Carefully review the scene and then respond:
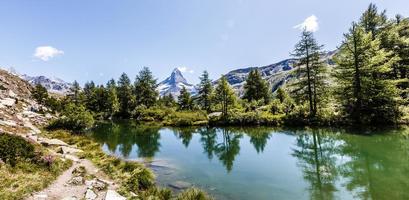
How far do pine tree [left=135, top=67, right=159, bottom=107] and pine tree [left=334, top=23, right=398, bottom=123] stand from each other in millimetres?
55263

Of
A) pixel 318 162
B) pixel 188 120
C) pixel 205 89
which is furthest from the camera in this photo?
pixel 205 89

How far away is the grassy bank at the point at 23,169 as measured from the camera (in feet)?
30.1

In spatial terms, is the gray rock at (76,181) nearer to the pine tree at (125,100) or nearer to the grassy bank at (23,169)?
the grassy bank at (23,169)

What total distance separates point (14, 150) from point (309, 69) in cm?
3559

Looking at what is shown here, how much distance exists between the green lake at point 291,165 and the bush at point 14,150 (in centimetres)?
680

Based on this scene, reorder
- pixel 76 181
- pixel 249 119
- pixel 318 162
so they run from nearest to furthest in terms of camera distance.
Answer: pixel 76 181 < pixel 318 162 < pixel 249 119

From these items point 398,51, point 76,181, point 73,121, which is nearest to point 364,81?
point 398,51

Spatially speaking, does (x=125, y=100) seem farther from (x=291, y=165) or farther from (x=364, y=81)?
(x=291, y=165)

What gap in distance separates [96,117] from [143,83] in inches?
696

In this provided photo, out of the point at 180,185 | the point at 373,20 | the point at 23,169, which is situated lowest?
the point at 180,185

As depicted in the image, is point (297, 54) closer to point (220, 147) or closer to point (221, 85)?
point (221, 85)

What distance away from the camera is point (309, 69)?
1471 inches

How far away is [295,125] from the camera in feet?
115

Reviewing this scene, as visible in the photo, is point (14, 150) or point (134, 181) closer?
point (134, 181)
